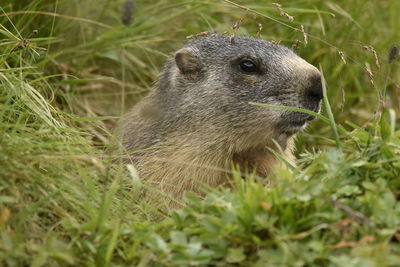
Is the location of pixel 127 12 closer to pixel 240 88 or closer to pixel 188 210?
pixel 240 88

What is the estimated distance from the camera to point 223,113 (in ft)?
16.1

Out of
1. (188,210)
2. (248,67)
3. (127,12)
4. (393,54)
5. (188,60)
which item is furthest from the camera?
(188,60)

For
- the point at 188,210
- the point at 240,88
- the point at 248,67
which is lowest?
the point at 188,210

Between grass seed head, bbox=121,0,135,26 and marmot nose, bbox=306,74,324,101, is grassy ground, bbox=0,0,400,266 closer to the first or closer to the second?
grass seed head, bbox=121,0,135,26

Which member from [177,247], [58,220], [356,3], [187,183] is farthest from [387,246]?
[356,3]

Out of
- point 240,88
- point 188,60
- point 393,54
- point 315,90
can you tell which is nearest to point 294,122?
point 315,90

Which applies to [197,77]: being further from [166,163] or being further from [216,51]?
[166,163]

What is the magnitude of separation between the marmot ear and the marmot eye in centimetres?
39

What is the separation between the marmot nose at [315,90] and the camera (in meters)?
4.75

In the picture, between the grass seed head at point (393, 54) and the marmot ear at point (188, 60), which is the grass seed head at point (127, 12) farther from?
the grass seed head at point (393, 54)

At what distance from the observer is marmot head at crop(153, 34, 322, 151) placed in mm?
4754


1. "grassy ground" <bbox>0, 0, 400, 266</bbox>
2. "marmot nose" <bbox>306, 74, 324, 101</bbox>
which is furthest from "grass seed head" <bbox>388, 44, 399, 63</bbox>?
"marmot nose" <bbox>306, 74, 324, 101</bbox>

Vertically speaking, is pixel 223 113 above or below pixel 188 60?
below

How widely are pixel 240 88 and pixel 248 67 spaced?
21 cm
